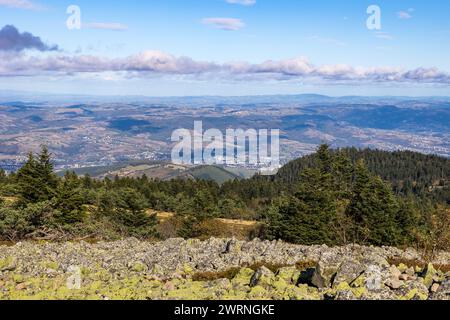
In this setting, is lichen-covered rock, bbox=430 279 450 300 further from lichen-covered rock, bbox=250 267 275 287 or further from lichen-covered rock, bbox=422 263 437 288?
lichen-covered rock, bbox=250 267 275 287

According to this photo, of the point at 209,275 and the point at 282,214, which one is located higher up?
the point at 209,275

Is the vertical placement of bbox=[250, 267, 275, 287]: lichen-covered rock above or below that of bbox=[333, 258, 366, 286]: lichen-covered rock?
below

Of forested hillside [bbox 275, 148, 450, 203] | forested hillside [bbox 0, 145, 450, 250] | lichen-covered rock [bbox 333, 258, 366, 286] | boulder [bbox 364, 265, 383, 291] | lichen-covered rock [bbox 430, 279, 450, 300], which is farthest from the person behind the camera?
forested hillside [bbox 275, 148, 450, 203]

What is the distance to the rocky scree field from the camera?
1229cm

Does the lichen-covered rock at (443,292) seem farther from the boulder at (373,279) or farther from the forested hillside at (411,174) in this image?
the forested hillside at (411,174)

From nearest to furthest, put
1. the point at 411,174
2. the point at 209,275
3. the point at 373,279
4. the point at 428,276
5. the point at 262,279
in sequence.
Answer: the point at 373,279 → the point at 428,276 → the point at 262,279 → the point at 209,275 → the point at 411,174

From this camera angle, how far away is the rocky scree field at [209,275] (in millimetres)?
12289

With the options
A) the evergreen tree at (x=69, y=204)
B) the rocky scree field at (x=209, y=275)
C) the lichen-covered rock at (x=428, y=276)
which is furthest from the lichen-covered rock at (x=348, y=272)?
the evergreen tree at (x=69, y=204)

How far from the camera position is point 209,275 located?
15938 mm

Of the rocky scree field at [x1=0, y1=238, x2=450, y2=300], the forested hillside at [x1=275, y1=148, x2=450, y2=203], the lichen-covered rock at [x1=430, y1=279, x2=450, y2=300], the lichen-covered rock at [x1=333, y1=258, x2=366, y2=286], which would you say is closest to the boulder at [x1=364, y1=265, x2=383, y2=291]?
the rocky scree field at [x1=0, y1=238, x2=450, y2=300]

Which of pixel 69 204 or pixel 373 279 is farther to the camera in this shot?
pixel 69 204

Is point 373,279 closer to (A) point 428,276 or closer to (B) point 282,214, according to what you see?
(A) point 428,276

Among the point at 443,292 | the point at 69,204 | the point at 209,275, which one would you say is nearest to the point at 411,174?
the point at 69,204

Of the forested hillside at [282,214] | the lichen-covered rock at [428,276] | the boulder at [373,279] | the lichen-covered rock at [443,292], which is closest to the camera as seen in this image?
the lichen-covered rock at [443,292]
